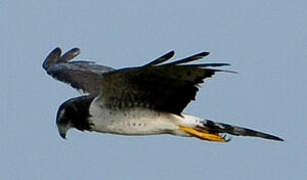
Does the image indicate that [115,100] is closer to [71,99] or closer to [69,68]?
[71,99]

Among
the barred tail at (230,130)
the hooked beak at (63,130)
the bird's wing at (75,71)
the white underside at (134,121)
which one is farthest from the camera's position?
the bird's wing at (75,71)

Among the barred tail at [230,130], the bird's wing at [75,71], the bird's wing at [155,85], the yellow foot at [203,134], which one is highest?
the bird's wing at [75,71]

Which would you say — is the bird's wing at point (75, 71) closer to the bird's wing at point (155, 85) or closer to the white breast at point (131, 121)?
the white breast at point (131, 121)

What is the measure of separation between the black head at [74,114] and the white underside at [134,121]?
5.6 inches

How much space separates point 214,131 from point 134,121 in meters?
0.69

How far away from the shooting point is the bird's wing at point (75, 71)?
11.5m

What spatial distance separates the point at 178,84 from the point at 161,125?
0.50 metres

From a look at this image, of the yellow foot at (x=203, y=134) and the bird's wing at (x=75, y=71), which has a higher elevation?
the bird's wing at (x=75, y=71)

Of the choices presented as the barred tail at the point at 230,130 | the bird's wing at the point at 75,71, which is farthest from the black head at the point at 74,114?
the barred tail at the point at 230,130

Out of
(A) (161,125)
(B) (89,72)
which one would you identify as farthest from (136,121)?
(B) (89,72)

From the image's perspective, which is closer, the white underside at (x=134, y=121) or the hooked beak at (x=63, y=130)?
the white underside at (x=134, y=121)

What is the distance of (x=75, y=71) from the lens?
1210cm

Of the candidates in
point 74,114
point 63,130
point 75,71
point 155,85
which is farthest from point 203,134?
point 75,71

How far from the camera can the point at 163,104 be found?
33.7 ft
